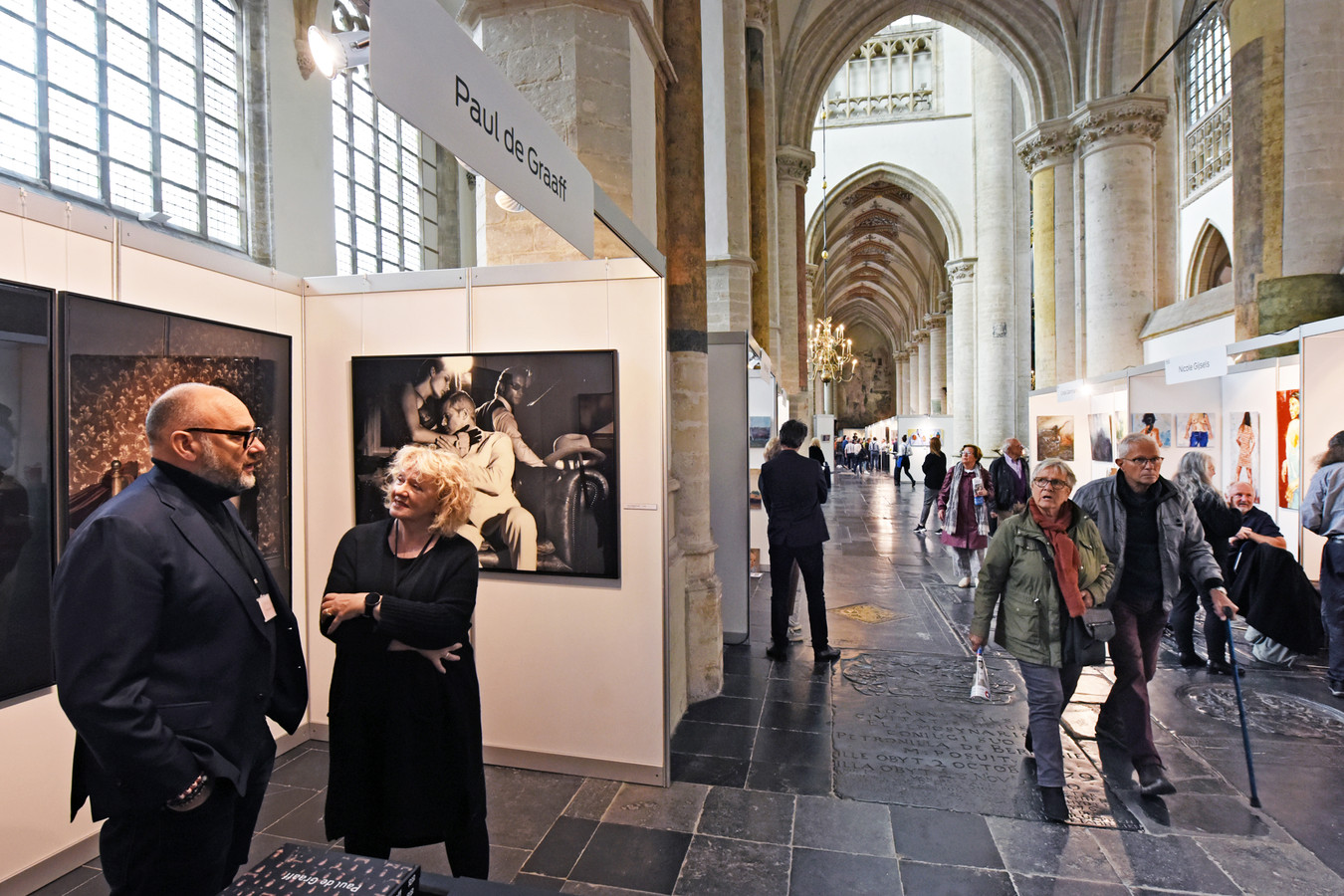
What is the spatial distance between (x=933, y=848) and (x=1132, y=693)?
1.27 m

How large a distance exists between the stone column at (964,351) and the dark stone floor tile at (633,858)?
2197cm

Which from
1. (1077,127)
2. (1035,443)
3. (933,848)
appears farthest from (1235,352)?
(1077,127)

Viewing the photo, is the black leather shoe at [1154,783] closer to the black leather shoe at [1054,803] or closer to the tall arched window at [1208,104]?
the black leather shoe at [1054,803]

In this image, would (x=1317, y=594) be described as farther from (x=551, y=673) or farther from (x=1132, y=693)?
(x=551, y=673)

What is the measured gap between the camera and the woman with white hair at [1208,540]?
4820 mm

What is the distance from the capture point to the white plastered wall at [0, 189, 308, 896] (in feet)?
8.21

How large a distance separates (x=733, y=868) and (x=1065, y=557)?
188 centimetres

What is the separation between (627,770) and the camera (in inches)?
139

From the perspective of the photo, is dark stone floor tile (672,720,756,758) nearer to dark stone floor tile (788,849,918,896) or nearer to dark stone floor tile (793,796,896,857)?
dark stone floor tile (793,796,896,857)

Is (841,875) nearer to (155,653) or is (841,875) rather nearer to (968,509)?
(155,653)

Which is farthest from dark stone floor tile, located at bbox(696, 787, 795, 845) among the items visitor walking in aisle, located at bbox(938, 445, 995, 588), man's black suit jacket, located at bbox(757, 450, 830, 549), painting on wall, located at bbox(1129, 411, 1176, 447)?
painting on wall, located at bbox(1129, 411, 1176, 447)

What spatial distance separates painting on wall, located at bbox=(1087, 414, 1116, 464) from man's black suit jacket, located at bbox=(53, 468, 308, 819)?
380 inches

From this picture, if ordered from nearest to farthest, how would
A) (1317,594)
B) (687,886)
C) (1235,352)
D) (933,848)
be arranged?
(687,886)
(933,848)
(1317,594)
(1235,352)

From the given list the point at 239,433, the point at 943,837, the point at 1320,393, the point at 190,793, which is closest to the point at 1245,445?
the point at 1320,393
